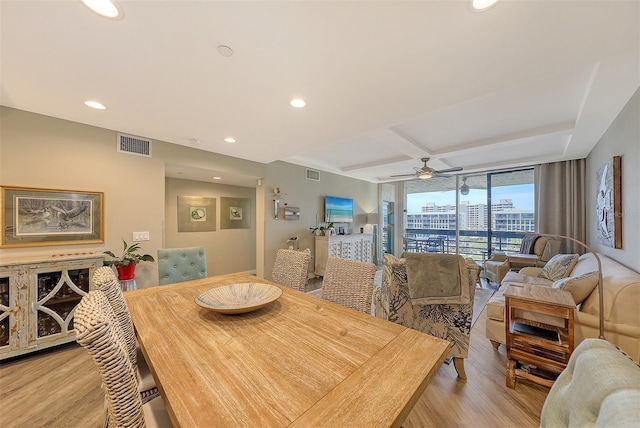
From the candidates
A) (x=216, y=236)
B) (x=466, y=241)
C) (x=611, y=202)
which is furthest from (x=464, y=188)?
(x=216, y=236)

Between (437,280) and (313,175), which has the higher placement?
(313,175)

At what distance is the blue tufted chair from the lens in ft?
7.91

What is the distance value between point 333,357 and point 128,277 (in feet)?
9.46

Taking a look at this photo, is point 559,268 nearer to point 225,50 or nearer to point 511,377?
point 511,377

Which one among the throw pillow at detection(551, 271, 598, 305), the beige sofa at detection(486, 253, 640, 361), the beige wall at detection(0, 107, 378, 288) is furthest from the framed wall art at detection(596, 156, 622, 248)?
the beige wall at detection(0, 107, 378, 288)

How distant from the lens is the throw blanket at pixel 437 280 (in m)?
2.07

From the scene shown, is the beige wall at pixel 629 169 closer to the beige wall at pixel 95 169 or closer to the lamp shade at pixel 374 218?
the lamp shade at pixel 374 218

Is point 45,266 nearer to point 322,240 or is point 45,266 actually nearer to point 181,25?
point 181,25

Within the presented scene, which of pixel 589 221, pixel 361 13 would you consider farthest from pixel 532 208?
A: pixel 361 13

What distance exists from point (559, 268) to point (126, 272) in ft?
18.1

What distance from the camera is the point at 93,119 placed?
2.56m

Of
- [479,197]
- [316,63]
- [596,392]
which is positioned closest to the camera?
[596,392]

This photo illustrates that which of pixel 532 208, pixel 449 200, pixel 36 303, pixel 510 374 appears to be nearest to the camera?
pixel 510 374

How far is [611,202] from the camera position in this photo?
2627 mm
